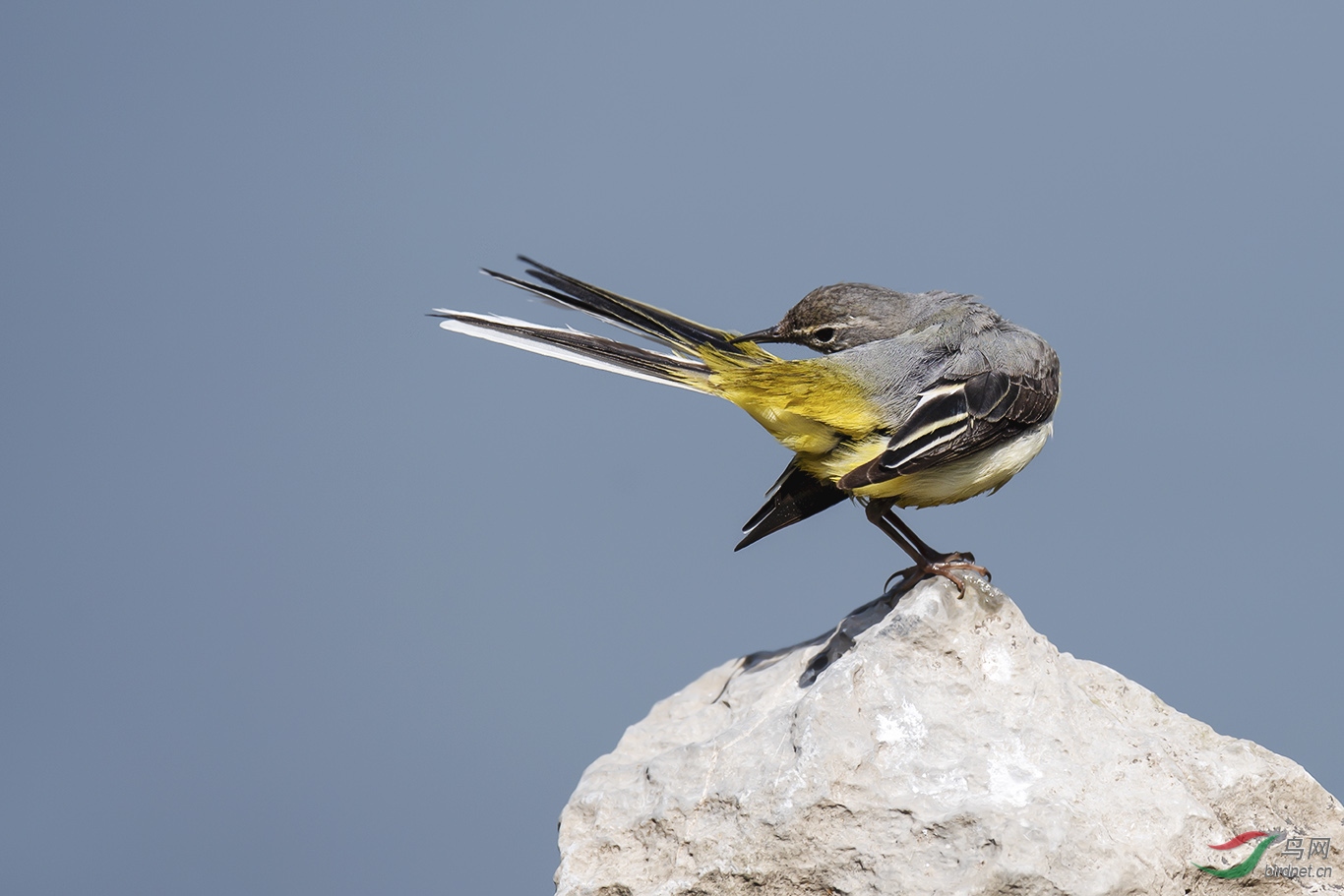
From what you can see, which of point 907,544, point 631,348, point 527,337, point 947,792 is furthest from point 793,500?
point 947,792

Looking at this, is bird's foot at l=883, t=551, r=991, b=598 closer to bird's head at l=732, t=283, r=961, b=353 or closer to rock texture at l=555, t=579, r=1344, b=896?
rock texture at l=555, t=579, r=1344, b=896

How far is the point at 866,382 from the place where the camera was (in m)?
5.30

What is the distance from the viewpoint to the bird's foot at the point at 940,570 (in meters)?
5.09

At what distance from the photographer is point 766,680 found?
5.66 m

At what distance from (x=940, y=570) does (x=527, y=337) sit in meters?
1.98

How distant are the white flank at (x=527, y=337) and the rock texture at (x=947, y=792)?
1.45 meters

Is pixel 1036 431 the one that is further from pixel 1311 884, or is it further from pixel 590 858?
pixel 590 858

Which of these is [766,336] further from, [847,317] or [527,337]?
[527,337]

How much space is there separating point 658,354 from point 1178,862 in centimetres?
279

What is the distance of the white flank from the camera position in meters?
5.12

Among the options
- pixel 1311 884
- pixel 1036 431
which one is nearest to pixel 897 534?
pixel 1036 431

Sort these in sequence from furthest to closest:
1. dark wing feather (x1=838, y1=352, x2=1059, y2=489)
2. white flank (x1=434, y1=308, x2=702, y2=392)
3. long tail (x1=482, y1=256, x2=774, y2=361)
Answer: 1. long tail (x1=482, y1=256, x2=774, y2=361)
2. white flank (x1=434, y1=308, x2=702, y2=392)
3. dark wing feather (x1=838, y1=352, x2=1059, y2=489)

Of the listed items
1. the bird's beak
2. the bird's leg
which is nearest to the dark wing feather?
the bird's leg

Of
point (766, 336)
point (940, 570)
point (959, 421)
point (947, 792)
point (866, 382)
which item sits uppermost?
point (766, 336)
